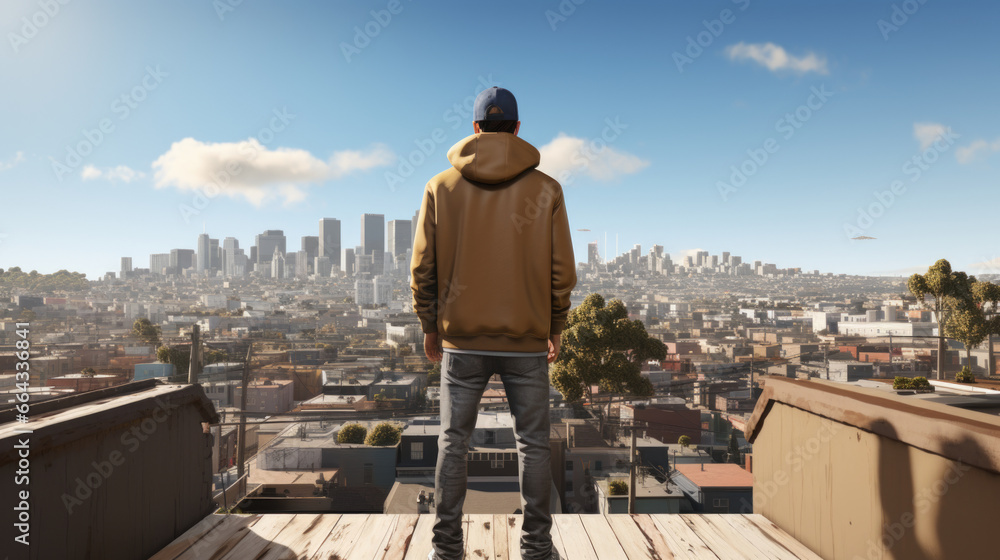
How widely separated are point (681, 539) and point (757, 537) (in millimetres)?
299

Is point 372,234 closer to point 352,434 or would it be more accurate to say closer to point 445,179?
point 352,434

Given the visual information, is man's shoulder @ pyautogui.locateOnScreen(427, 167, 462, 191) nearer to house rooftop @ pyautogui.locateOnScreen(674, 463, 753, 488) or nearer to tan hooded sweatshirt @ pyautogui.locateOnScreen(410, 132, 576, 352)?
tan hooded sweatshirt @ pyautogui.locateOnScreen(410, 132, 576, 352)

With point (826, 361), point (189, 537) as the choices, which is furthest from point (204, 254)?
point (189, 537)

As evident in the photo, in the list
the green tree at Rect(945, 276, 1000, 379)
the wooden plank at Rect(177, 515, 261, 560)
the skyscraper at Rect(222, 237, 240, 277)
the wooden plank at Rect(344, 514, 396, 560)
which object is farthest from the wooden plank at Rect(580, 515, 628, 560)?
the skyscraper at Rect(222, 237, 240, 277)

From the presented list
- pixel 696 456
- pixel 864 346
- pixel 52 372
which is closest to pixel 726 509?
pixel 696 456

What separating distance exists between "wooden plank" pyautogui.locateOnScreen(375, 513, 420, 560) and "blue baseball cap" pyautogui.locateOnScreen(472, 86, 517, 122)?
1.53 m

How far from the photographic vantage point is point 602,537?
1.75m

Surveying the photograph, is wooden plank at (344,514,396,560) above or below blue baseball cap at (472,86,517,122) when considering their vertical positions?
below

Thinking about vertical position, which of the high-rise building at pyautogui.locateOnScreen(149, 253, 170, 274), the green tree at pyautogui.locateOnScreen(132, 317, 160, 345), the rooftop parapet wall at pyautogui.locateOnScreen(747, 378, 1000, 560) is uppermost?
the high-rise building at pyautogui.locateOnScreen(149, 253, 170, 274)

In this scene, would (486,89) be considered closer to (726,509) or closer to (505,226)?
(505,226)

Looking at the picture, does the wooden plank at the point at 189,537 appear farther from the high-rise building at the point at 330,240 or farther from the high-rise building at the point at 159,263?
the high-rise building at the point at 330,240

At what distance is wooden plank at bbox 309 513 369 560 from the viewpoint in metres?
1.59

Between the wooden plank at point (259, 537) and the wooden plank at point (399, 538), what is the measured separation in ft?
1.38

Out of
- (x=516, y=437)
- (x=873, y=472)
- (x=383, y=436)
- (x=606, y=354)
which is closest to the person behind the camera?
(x=873, y=472)
